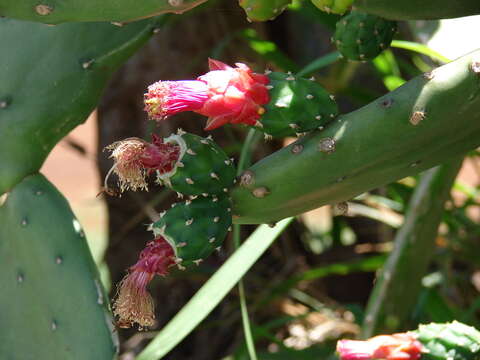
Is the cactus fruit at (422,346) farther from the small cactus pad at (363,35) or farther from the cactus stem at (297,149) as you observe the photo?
the small cactus pad at (363,35)

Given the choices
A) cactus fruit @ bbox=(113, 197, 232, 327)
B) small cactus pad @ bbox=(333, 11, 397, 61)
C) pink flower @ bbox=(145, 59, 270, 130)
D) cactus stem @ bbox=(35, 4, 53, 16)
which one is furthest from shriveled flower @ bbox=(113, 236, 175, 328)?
small cactus pad @ bbox=(333, 11, 397, 61)

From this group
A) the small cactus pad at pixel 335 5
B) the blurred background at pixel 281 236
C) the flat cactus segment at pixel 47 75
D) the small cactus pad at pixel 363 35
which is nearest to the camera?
the small cactus pad at pixel 335 5

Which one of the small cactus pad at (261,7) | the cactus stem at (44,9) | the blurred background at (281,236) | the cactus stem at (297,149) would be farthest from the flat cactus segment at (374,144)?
the blurred background at (281,236)

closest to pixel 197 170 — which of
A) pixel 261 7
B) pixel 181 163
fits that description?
pixel 181 163

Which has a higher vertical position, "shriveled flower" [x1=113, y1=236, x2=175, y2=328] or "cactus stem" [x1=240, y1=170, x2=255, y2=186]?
"cactus stem" [x1=240, y1=170, x2=255, y2=186]

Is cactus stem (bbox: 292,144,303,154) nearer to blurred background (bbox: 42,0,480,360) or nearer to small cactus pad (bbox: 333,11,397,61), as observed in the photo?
small cactus pad (bbox: 333,11,397,61)
